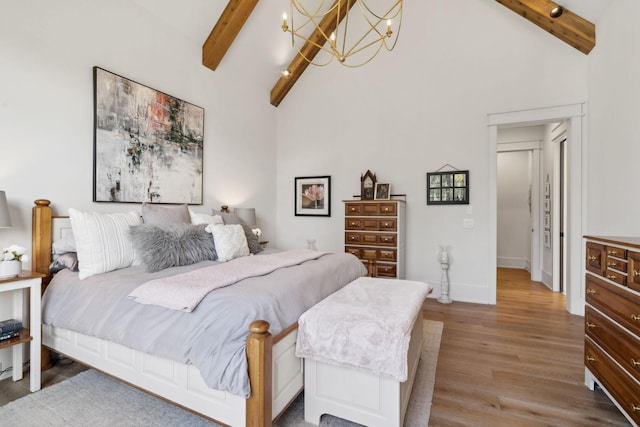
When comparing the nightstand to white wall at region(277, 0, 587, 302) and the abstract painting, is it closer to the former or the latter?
the abstract painting

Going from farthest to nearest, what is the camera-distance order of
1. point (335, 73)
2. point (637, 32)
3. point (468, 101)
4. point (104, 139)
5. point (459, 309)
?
point (335, 73), point (468, 101), point (459, 309), point (104, 139), point (637, 32)

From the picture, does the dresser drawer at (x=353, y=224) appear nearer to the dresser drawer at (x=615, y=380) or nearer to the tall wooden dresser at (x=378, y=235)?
the tall wooden dresser at (x=378, y=235)

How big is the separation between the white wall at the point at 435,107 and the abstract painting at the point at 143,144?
1940 millimetres

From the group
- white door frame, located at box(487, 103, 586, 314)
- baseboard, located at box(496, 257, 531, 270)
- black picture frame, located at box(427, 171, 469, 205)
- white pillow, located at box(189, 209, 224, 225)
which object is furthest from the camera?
baseboard, located at box(496, 257, 531, 270)

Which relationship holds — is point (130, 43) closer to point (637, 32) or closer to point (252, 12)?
point (252, 12)

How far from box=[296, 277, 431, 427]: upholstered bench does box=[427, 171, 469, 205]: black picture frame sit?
2.65 meters

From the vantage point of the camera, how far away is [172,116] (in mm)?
3357

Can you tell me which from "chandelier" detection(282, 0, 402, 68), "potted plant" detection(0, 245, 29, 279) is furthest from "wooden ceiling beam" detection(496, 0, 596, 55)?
"potted plant" detection(0, 245, 29, 279)

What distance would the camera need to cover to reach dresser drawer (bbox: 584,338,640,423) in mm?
1481

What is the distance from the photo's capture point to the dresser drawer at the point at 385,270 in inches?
154

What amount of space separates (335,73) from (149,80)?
2.67 m

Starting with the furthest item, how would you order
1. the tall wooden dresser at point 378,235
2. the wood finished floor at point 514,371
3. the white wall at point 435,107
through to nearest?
1. the tall wooden dresser at point 378,235
2. the white wall at point 435,107
3. the wood finished floor at point 514,371

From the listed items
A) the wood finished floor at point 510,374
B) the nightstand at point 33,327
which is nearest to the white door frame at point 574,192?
the wood finished floor at point 510,374

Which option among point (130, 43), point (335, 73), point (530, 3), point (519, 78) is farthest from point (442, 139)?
point (130, 43)
